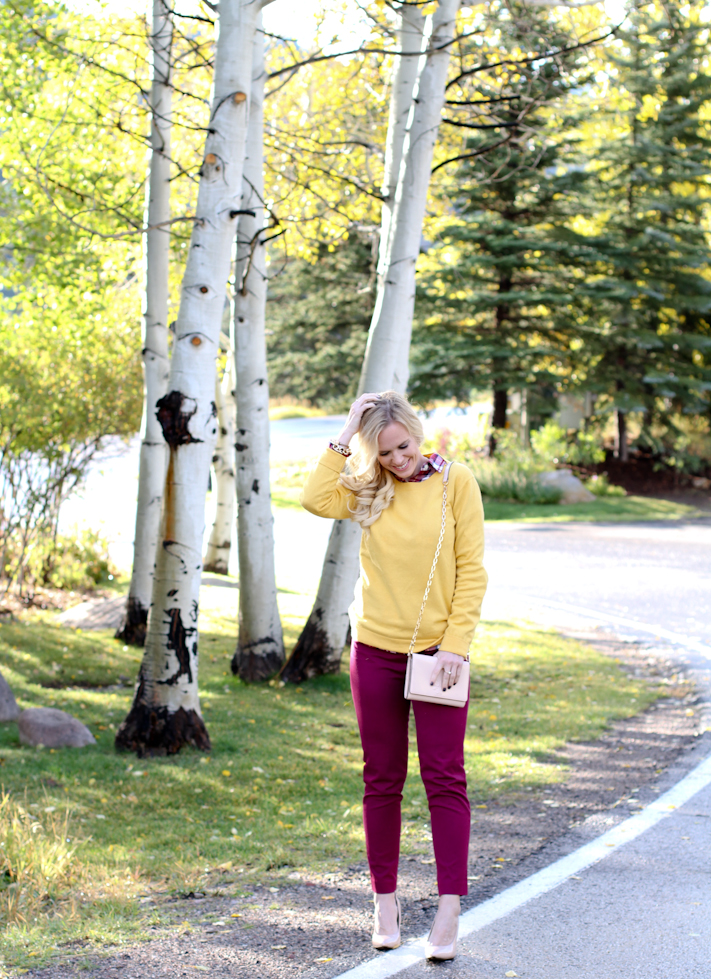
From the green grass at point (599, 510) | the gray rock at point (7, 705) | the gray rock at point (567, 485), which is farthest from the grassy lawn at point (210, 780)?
the gray rock at point (567, 485)

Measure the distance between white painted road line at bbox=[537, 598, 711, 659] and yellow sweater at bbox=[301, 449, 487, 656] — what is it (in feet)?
19.8

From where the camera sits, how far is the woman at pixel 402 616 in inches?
136

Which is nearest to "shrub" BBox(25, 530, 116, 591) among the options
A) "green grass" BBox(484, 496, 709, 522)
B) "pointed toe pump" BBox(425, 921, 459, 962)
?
"pointed toe pump" BBox(425, 921, 459, 962)

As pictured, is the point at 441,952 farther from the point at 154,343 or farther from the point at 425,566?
the point at 154,343

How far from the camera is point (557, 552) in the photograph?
15.7 meters

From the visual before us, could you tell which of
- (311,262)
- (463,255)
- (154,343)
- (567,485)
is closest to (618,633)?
(154,343)

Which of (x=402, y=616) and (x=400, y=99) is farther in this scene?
(x=400, y=99)

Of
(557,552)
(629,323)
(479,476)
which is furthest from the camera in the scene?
(629,323)

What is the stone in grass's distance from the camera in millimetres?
6086

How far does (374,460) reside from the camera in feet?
11.4

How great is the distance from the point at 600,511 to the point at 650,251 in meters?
7.78

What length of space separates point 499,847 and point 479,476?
18.3 meters

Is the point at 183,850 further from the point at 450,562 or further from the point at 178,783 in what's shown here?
the point at 450,562

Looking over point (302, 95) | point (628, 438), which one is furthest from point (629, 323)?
point (302, 95)
